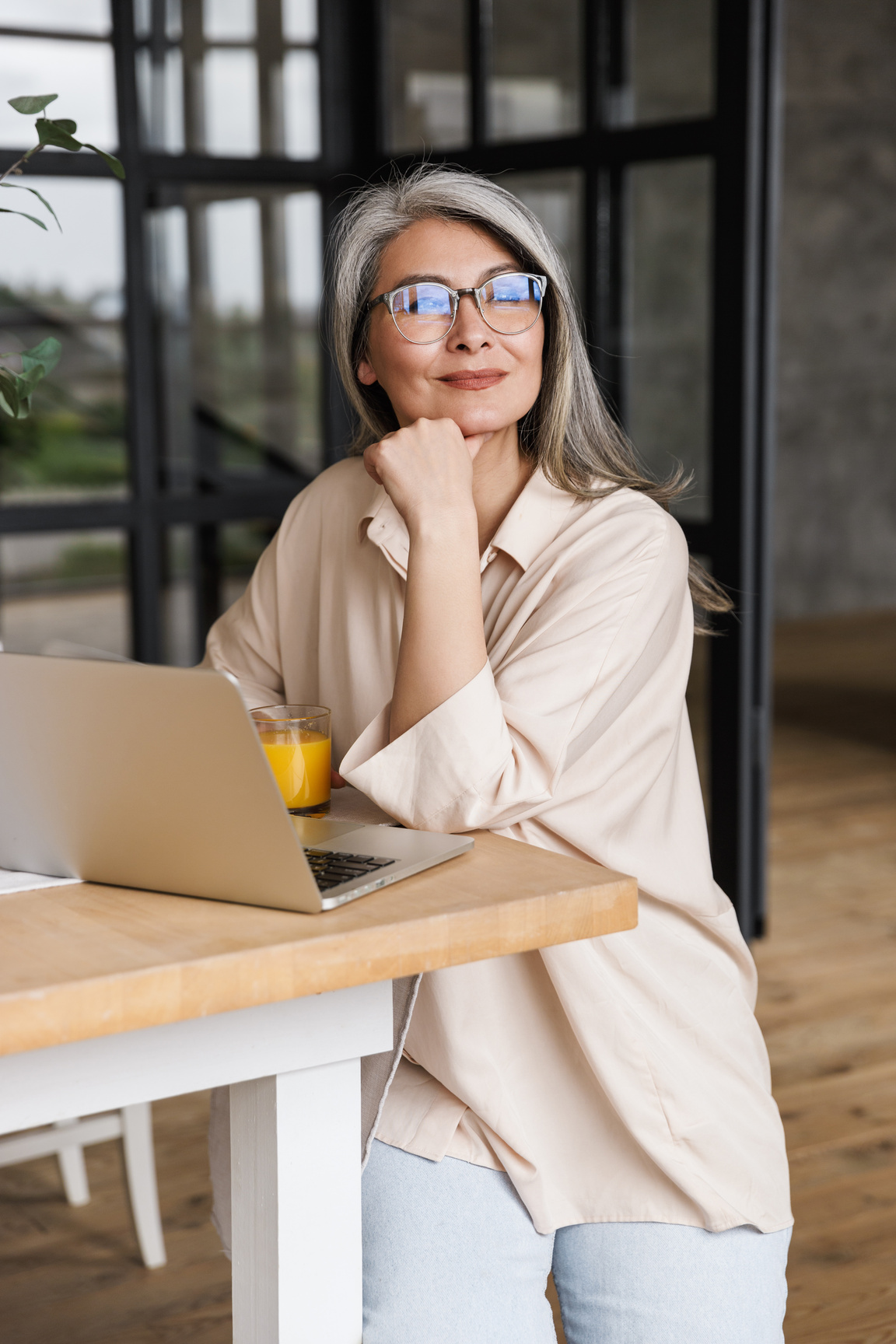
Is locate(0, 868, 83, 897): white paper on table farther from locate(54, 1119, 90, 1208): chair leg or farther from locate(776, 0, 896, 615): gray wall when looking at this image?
locate(776, 0, 896, 615): gray wall

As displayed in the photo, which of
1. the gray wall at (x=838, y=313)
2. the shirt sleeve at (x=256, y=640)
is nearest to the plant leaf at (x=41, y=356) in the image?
the shirt sleeve at (x=256, y=640)

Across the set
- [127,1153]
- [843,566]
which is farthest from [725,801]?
[843,566]

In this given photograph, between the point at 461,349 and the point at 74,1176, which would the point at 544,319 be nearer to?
the point at 461,349

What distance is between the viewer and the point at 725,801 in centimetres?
308

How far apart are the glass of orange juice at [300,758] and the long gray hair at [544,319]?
1.17ft

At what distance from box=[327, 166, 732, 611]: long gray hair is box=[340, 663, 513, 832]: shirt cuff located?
327mm

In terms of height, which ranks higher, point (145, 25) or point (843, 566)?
point (145, 25)

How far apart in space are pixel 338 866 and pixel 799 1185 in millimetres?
1690

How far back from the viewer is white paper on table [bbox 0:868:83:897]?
972 millimetres

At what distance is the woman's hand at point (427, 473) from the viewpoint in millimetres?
1201

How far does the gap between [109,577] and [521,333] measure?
8.26 ft

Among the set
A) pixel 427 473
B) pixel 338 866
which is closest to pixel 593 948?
pixel 338 866

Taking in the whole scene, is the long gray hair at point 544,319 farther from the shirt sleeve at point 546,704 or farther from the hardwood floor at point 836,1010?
the hardwood floor at point 836,1010

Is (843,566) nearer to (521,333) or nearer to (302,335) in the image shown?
(302,335)
